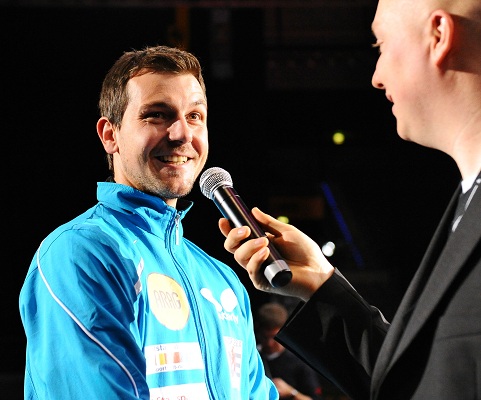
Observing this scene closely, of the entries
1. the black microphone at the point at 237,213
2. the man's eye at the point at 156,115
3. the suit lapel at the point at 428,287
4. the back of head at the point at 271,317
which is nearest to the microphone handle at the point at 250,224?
the black microphone at the point at 237,213

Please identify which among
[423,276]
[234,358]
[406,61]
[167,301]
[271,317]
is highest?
[406,61]

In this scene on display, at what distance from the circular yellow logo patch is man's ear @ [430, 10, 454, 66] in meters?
0.88

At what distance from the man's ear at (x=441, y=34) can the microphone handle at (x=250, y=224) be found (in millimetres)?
461

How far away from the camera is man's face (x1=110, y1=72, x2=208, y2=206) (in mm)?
1903

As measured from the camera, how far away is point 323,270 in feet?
4.61

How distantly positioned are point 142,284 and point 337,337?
1.78 ft

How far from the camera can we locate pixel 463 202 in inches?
45.4

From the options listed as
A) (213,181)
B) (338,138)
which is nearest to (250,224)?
(213,181)

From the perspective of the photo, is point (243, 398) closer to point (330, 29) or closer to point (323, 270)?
point (323, 270)

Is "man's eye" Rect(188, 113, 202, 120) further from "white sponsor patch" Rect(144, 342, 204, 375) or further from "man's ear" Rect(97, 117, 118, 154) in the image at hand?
"white sponsor patch" Rect(144, 342, 204, 375)

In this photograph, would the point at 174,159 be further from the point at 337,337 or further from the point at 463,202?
the point at 463,202

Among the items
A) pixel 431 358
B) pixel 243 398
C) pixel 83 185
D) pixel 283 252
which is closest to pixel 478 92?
pixel 431 358

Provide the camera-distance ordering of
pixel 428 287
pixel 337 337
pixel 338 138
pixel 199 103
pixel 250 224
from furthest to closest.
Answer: pixel 338 138
pixel 199 103
pixel 250 224
pixel 337 337
pixel 428 287

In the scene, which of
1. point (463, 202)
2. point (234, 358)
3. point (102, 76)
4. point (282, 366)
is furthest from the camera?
point (102, 76)
